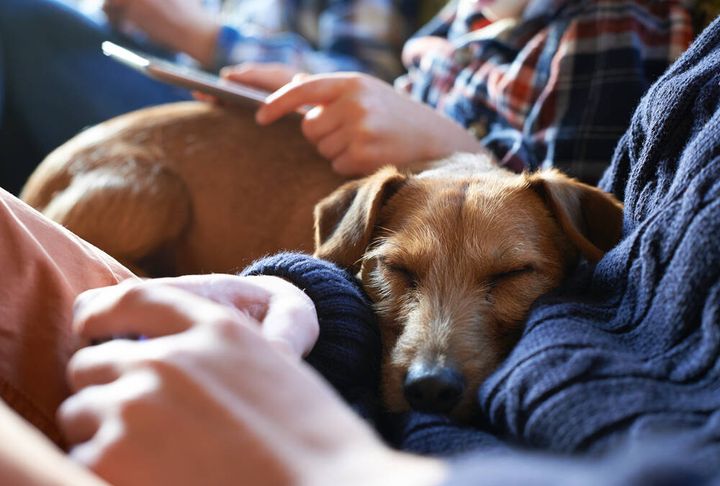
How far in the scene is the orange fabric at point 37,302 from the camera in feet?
2.77

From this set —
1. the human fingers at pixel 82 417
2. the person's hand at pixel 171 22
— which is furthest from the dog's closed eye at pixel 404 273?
the person's hand at pixel 171 22

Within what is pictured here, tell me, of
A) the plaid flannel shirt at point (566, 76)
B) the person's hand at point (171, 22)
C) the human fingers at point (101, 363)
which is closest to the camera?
the human fingers at point (101, 363)

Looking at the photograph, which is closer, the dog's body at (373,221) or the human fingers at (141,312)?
the human fingers at (141,312)

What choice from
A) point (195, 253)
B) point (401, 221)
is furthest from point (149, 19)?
point (401, 221)

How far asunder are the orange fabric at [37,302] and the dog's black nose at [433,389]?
1.59 feet

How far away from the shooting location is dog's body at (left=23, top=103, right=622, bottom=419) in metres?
1.24

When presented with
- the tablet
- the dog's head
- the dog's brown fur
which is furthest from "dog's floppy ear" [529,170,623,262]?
the tablet

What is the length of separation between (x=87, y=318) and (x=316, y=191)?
1.31 m

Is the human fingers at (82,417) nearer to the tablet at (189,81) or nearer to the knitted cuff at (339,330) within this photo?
the knitted cuff at (339,330)

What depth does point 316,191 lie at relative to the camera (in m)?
2.08

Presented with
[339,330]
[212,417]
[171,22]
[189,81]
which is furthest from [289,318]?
[171,22]

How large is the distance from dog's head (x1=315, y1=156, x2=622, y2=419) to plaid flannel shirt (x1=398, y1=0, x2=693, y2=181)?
0.90ft

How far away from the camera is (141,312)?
2.54 feet

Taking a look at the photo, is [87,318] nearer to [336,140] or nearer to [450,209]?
[450,209]
